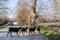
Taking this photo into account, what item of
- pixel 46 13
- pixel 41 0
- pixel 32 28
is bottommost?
pixel 32 28

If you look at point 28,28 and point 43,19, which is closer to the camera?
point 28,28

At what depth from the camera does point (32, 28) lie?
10.8 metres

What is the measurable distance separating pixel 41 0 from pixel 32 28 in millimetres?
1718

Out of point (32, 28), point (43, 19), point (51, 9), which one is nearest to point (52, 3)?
point (51, 9)

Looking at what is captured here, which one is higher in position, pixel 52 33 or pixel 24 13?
pixel 24 13

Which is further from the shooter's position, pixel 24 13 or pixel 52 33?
pixel 24 13

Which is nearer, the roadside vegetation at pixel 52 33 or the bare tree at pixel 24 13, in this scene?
the roadside vegetation at pixel 52 33

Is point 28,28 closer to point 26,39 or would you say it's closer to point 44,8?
point 44,8

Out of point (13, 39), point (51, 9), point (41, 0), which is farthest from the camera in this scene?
point (51, 9)

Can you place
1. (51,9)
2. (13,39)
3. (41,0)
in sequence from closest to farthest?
(13,39) → (41,0) → (51,9)

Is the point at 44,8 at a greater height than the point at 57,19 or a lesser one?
greater

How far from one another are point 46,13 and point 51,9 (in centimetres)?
42

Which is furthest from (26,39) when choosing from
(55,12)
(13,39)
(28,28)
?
(55,12)

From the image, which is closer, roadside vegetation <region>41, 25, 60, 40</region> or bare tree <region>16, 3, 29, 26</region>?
roadside vegetation <region>41, 25, 60, 40</region>
